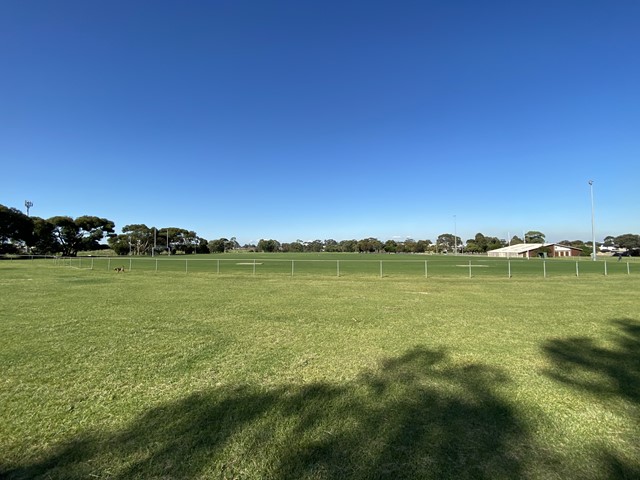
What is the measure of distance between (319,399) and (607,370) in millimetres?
3975

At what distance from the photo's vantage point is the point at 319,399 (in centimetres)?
363

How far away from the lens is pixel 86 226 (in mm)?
84562

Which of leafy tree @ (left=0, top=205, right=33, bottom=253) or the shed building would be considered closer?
leafy tree @ (left=0, top=205, right=33, bottom=253)

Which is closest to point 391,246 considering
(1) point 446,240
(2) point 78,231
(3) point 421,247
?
(3) point 421,247

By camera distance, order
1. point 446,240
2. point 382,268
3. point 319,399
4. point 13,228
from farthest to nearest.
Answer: point 446,240 < point 13,228 < point 382,268 < point 319,399

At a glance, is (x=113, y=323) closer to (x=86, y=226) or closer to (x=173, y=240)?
(x=86, y=226)

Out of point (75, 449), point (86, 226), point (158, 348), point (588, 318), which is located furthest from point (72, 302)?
point (86, 226)

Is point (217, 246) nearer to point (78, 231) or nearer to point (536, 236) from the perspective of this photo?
point (78, 231)

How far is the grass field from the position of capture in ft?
8.39

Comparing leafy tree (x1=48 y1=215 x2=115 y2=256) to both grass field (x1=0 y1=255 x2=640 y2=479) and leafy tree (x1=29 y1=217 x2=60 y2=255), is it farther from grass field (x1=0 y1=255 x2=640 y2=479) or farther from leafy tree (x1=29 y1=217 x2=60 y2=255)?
grass field (x1=0 y1=255 x2=640 y2=479)

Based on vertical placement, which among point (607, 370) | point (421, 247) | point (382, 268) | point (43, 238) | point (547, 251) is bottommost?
point (607, 370)

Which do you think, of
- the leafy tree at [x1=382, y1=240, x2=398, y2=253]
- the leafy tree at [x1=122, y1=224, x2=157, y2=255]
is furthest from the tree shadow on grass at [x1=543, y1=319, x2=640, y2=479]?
the leafy tree at [x1=382, y1=240, x2=398, y2=253]

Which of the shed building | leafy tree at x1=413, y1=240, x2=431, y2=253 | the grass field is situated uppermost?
leafy tree at x1=413, y1=240, x2=431, y2=253

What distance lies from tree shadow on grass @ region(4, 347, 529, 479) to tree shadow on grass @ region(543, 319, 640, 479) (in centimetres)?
64
